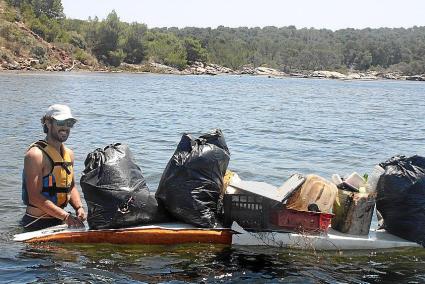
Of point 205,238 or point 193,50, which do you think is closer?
point 205,238

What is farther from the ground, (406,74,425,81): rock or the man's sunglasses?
(406,74,425,81): rock

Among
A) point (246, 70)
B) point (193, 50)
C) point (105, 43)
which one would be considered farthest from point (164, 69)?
point (246, 70)

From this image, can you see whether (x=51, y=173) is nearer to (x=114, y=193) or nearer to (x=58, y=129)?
(x=58, y=129)

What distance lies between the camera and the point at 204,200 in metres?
6.95

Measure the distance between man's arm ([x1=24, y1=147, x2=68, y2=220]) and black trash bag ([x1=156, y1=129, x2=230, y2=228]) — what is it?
1194 millimetres

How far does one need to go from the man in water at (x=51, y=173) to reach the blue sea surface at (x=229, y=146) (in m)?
0.41

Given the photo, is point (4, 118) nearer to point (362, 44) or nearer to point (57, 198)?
point (57, 198)

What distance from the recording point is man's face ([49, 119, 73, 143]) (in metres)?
6.79

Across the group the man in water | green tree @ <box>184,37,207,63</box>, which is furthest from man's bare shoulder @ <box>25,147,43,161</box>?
green tree @ <box>184,37,207,63</box>

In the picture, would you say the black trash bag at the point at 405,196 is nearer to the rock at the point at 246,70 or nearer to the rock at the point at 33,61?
the rock at the point at 33,61

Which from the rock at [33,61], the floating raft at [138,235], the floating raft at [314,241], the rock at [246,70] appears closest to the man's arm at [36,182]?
the floating raft at [138,235]

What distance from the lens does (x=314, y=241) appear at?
6926 millimetres

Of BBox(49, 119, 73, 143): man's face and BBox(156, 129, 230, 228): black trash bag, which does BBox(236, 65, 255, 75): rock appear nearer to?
BBox(156, 129, 230, 228): black trash bag

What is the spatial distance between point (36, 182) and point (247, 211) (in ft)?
7.87
